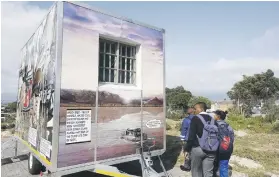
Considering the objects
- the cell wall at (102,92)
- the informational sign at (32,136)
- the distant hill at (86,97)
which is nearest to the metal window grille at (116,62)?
the cell wall at (102,92)

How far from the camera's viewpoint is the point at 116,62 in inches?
220

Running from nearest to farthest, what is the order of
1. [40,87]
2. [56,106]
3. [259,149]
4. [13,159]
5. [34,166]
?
Answer: [56,106] < [40,87] < [34,166] < [13,159] < [259,149]

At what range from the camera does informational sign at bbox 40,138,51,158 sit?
4670mm

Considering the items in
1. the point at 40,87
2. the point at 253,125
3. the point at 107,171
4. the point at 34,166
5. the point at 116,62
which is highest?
the point at 116,62

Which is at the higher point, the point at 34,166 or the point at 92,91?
the point at 92,91

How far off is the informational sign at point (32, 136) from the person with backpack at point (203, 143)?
3.63 m

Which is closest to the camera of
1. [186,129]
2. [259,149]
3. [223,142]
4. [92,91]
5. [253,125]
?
[92,91]

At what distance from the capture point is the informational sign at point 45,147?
4.67 metres

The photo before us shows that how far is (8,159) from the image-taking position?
27.7 ft

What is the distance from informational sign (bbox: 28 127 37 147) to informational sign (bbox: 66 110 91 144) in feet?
5.44

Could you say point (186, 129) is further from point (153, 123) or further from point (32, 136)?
point (32, 136)

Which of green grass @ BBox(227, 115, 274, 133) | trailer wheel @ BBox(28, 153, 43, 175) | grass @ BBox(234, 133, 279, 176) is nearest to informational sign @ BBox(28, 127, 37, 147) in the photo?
trailer wheel @ BBox(28, 153, 43, 175)

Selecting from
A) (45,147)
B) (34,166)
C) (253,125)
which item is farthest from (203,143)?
(253,125)

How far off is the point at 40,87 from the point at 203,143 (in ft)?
12.2
